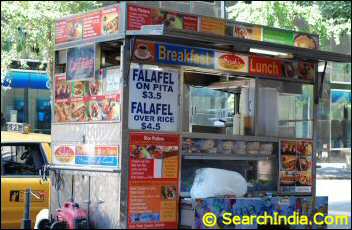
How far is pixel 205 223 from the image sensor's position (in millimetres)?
6281

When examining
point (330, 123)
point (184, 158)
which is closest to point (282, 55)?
point (184, 158)

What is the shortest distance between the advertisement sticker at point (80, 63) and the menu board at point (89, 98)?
0.21 feet

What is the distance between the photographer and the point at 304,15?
16.0 metres

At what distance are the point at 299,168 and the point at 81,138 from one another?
2.62 meters

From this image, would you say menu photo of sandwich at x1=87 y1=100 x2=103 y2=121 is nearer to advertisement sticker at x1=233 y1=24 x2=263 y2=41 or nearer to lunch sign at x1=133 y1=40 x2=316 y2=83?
lunch sign at x1=133 y1=40 x2=316 y2=83

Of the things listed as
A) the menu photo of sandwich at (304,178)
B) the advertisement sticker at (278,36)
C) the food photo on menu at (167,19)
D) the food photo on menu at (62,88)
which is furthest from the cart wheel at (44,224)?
the advertisement sticker at (278,36)

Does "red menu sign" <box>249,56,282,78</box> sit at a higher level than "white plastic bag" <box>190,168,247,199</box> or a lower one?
higher

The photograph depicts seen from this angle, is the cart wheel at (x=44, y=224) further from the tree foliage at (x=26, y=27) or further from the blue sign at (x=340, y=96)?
the blue sign at (x=340, y=96)

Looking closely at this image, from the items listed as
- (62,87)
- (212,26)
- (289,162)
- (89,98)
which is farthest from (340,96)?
(89,98)

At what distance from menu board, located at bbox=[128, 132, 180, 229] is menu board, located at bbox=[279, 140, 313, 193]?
162 cm

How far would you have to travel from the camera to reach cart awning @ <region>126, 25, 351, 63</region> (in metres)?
5.81

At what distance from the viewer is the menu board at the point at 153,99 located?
6.17m

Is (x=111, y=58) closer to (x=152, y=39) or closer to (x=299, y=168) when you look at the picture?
(x=152, y=39)

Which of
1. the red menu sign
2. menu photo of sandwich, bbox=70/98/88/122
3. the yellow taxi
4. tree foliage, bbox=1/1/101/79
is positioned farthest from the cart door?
tree foliage, bbox=1/1/101/79
